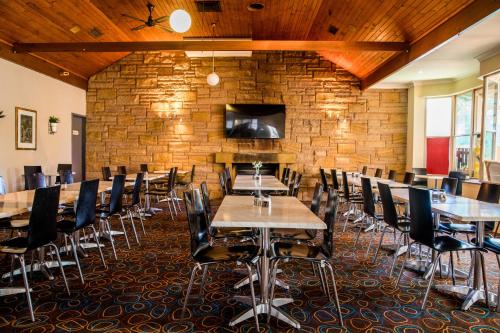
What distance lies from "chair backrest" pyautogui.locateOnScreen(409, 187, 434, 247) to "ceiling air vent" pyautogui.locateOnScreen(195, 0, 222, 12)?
5.55 meters

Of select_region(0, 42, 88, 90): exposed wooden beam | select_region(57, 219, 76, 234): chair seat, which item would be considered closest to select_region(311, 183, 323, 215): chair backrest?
select_region(57, 219, 76, 234): chair seat

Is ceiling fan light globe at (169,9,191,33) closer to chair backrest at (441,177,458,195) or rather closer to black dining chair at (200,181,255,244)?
black dining chair at (200,181,255,244)

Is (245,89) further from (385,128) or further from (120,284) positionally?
(120,284)

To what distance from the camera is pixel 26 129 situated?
7770 millimetres

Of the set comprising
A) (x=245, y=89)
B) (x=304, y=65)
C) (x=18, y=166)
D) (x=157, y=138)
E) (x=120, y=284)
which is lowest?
(x=120, y=284)

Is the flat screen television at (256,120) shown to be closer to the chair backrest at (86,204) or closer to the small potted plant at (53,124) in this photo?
the small potted plant at (53,124)

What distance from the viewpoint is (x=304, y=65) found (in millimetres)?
9977

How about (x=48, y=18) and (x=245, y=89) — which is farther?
(x=245, y=89)

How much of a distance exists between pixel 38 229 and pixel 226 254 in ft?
4.76

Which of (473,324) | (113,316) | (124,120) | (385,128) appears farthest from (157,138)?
(473,324)

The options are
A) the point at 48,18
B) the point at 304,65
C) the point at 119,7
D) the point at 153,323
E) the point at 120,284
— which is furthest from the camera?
the point at 304,65

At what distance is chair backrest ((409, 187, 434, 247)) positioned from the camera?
10.2 ft

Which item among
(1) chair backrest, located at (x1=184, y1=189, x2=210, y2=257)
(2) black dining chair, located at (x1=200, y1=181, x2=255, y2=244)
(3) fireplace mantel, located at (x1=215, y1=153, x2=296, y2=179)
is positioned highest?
(3) fireplace mantel, located at (x1=215, y1=153, x2=296, y2=179)

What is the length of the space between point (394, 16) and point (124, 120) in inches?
274
